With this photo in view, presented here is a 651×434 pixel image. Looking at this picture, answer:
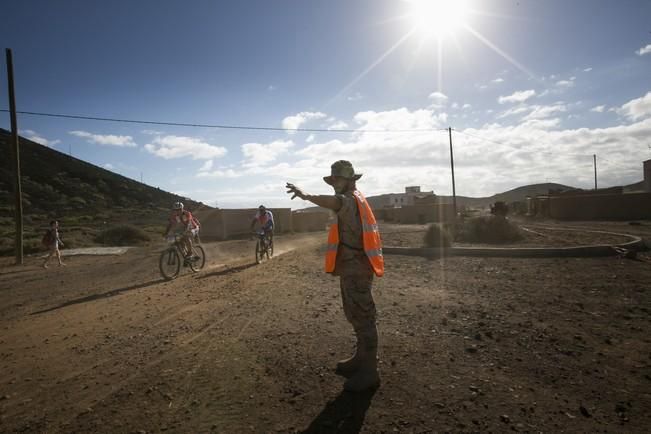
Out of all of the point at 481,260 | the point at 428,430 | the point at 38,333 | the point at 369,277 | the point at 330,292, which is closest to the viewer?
the point at 428,430

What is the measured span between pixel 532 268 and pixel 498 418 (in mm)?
7399

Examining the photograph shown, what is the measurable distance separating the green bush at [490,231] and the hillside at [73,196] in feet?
76.3

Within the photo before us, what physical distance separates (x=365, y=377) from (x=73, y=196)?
5992cm

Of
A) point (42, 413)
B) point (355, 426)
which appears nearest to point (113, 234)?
point (42, 413)

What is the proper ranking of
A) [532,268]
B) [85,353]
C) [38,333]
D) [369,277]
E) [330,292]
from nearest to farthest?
[369,277] < [85,353] < [38,333] < [330,292] < [532,268]

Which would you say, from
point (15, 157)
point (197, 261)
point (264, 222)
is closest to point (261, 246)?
point (264, 222)

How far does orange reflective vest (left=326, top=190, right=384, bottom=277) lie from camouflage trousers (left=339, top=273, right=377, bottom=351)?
160 millimetres

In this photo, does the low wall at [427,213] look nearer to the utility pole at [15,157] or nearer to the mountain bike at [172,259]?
the mountain bike at [172,259]

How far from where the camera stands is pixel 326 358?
427 cm

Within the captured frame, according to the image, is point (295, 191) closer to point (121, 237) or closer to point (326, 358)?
point (326, 358)

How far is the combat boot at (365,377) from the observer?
344 cm

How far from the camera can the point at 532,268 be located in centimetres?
940

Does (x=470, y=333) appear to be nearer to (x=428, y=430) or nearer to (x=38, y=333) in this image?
(x=428, y=430)

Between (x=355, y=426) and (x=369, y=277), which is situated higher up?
(x=369, y=277)
